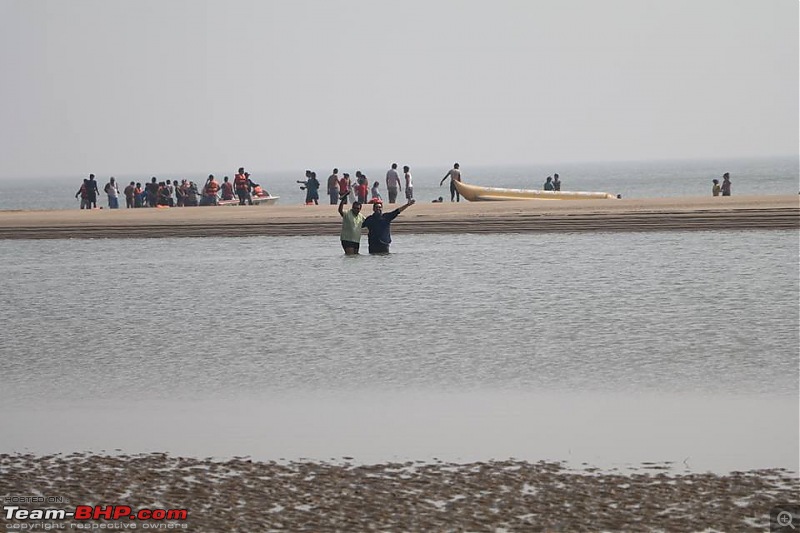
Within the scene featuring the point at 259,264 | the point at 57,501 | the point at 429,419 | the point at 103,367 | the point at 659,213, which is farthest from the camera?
the point at 659,213

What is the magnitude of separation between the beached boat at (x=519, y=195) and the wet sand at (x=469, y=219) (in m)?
1.99

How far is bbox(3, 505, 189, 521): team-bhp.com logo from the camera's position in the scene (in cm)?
793

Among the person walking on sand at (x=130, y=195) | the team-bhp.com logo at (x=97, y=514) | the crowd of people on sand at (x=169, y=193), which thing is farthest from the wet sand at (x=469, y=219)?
the team-bhp.com logo at (x=97, y=514)

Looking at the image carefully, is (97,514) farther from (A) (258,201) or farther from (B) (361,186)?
(A) (258,201)

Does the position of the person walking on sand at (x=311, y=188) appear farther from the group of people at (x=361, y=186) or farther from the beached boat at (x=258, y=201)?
the beached boat at (x=258, y=201)

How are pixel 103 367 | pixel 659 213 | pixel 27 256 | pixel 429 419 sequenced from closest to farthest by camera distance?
pixel 429 419 → pixel 103 367 → pixel 27 256 → pixel 659 213

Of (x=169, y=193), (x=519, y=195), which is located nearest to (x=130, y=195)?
(x=169, y=193)

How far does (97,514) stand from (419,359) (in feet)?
23.0

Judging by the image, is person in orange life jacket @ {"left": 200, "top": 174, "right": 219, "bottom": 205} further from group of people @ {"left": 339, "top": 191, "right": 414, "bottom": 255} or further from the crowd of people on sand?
group of people @ {"left": 339, "top": 191, "right": 414, "bottom": 255}

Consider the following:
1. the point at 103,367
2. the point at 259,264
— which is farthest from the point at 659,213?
the point at 103,367

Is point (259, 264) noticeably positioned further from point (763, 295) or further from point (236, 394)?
point (236, 394)

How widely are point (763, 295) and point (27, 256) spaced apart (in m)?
19.9

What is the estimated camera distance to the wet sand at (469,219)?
35.6 meters

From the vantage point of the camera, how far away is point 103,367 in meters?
14.5
